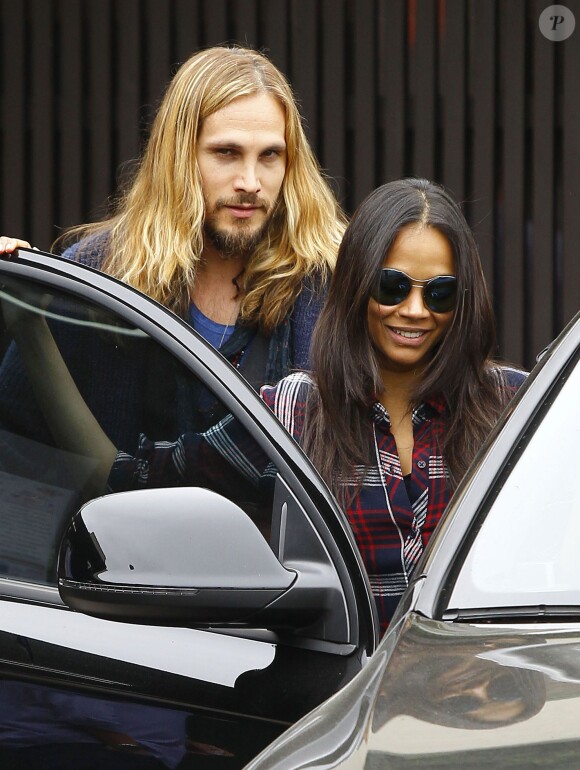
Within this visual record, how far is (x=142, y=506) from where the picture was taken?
150cm

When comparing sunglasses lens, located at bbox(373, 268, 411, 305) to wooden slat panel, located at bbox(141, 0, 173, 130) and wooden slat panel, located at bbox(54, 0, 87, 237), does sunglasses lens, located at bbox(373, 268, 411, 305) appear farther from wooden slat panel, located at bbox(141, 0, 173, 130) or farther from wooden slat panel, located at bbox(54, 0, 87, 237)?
wooden slat panel, located at bbox(54, 0, 87, 237)

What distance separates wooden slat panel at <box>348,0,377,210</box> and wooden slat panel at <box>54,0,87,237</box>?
1083 millimetres

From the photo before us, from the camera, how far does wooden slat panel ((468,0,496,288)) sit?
4930 mm

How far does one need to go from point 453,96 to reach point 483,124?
160 millimetres

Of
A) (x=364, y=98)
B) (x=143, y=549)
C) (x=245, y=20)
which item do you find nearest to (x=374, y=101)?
(x=364, y=98)

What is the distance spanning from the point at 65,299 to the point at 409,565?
2.24 feet

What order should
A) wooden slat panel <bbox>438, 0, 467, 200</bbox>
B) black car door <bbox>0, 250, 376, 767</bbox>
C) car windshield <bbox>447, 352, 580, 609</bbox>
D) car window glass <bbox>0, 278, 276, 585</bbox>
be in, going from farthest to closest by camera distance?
wooden slat panel <bbox>438, 0, 467, 200</bbox> → car window glass <bbox>0, 278, 276, 585</bbox> → black car door <bbox>0, 250, 376, 767</bbox> → car windshield <bbox>447, 352, 580, 609</bbox>

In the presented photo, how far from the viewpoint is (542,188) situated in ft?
16.3

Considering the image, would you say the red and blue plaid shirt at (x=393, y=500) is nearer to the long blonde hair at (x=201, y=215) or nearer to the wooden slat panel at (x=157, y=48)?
the long blonde hair at (x=201, y=215)

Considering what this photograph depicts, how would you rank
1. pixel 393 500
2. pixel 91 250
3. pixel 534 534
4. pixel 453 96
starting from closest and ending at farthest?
Result: pixel 534 534 → pixel 393 500 → pixel 91 250 → pixel 453 96

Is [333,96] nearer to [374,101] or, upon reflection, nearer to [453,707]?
[374,101]

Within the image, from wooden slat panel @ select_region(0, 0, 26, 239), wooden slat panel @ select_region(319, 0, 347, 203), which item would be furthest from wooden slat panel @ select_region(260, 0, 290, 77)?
wooden slat panel @ select_region(0, 0, 26, 239)

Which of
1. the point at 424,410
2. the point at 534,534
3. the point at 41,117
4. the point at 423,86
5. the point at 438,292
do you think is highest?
the point at 423,86

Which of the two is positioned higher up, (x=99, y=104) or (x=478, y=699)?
(x=99, y=104)
